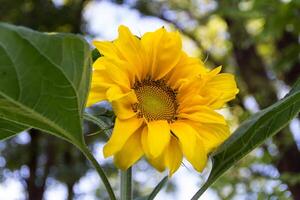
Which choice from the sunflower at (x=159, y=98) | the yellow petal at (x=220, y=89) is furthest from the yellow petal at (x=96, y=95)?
the yellow petal at (x=220, y=89)

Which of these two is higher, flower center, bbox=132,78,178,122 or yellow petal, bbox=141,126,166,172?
flower center, bbox=132,78,178,122

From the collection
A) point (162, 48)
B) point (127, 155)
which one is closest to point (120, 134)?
point (127, 155)

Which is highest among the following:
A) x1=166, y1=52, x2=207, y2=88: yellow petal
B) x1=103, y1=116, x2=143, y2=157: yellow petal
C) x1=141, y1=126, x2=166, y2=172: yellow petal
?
x1=166, y1=52, x2=207, y2=88: yellow petal

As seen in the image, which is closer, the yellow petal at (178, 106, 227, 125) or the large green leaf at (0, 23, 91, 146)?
the large green leaf at (0, 23, 91, 146)

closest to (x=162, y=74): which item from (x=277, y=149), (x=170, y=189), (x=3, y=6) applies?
(x=277, y=149)

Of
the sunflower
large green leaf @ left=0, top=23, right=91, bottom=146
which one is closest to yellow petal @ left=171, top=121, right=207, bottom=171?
the sunflower

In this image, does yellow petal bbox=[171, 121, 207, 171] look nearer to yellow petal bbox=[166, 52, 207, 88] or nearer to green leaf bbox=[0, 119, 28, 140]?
yellow petal bbox=[166, 52, 207, 88]

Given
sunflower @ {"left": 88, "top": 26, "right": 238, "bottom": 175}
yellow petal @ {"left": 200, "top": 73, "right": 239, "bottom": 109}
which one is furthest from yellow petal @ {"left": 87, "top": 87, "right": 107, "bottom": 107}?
yellow petal @ {"left": 200, "top": 73, "right": 239, "bottom": 109}
